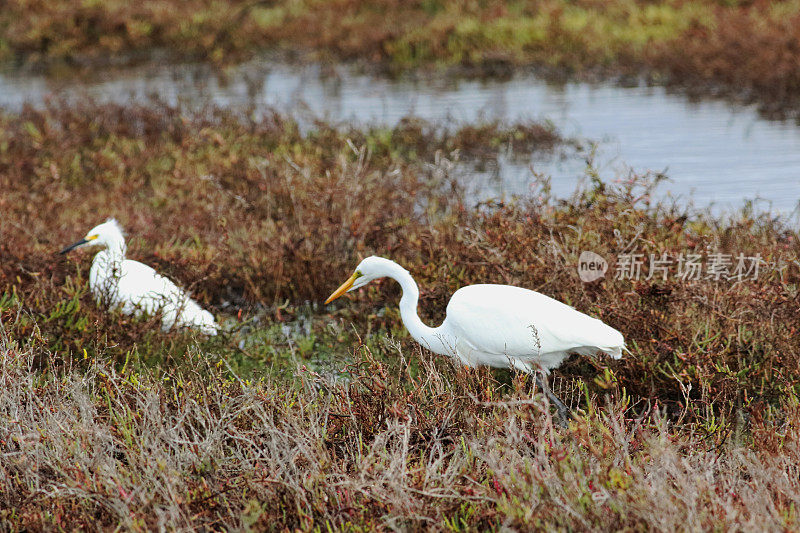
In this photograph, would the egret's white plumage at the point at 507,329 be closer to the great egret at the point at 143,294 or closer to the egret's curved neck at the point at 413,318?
the egret's curved neck at the point at 413,318

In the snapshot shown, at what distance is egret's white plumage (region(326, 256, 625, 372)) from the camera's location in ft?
13.8

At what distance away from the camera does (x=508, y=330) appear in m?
4.27

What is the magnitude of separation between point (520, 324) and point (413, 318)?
584 mm

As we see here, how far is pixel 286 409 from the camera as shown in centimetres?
352

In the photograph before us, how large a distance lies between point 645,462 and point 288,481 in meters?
1.25

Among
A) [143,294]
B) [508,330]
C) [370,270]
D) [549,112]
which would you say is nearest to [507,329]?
[508,330]

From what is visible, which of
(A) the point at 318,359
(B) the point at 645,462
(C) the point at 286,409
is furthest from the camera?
→ (A) the point at 318,359

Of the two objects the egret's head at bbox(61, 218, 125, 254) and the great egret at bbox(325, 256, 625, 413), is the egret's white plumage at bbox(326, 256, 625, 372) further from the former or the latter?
the egret's head at bbox(61, 218, 125, 254)

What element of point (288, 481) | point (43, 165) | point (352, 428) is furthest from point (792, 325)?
point (43, 165)

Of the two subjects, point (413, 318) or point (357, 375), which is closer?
point (357, 375)

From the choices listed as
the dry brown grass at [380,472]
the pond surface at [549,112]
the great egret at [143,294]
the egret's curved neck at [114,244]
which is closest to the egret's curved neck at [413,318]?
the dry brown grass at [380,472]

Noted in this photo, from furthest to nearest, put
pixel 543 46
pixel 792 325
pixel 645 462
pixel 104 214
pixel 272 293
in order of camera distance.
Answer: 1. pixel 543 46
2. pixel 104 214
3. pixel 272 293
4. pixel 792 325
5. pixel 645 462

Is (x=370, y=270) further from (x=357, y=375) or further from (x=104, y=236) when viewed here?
(x=104, y=236)

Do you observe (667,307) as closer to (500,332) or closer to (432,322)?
(500,332)
